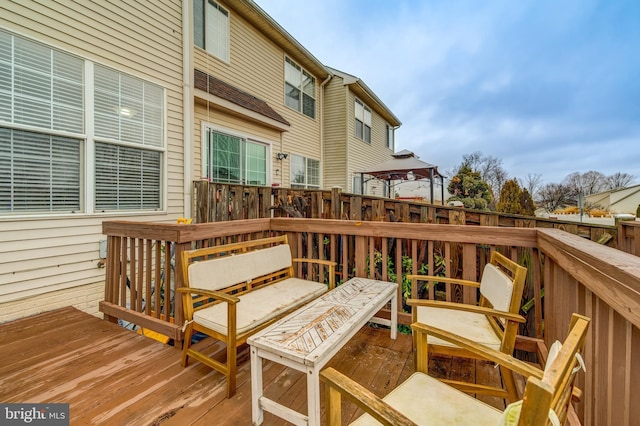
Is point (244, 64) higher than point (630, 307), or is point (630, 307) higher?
point (244, 64)

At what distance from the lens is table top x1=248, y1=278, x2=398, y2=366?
152cm

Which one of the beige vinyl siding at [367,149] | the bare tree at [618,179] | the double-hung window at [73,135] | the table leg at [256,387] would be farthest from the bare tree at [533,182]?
the table leg at [256,387]

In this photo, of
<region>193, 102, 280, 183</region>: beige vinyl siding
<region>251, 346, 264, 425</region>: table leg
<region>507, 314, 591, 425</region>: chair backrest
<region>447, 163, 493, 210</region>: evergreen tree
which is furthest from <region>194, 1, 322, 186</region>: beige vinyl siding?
<region>447, 163, 493, 210</region>: evergreen tree

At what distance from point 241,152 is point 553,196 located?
63.7 feet

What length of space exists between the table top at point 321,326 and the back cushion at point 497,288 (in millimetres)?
751

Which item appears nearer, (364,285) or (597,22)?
(364,285)

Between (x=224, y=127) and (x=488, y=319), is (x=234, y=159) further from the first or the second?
(x=488, y=319)

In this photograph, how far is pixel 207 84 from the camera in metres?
5.57

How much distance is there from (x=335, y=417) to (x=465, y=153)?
84.7ft

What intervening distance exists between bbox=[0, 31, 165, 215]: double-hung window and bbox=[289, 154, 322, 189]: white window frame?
14.5 feet

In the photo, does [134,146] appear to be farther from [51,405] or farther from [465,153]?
[465,153]

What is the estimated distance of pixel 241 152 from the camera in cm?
650

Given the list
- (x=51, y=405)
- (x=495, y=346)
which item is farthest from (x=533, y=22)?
(x=51, y=405)

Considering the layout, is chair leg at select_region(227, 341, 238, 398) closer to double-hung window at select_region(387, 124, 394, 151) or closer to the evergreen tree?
the evergreen tree
